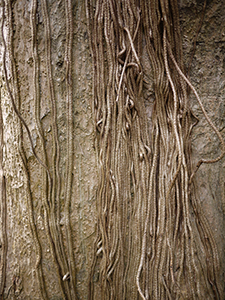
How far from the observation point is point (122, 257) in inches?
36.5

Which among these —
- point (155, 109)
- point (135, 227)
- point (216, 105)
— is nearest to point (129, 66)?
point (155, 109)

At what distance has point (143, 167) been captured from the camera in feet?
3.15

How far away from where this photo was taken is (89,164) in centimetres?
96

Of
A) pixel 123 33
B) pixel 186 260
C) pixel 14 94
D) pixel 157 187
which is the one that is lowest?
pixel 186 260

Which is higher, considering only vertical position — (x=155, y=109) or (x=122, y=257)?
(x=155, y=109)

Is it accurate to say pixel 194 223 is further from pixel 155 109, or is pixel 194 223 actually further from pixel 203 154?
pixel 155 109

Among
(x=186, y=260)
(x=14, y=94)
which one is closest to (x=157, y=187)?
(x=186, y=260)

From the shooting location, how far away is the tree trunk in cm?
93

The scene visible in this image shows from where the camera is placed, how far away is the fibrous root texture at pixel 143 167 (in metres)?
0.93

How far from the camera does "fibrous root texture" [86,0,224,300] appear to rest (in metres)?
0.93

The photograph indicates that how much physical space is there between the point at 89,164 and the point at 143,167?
0.74ft

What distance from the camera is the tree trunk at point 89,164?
3.04 feet

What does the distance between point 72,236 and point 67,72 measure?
2.19 ft

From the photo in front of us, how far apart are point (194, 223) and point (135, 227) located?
0.86ft
